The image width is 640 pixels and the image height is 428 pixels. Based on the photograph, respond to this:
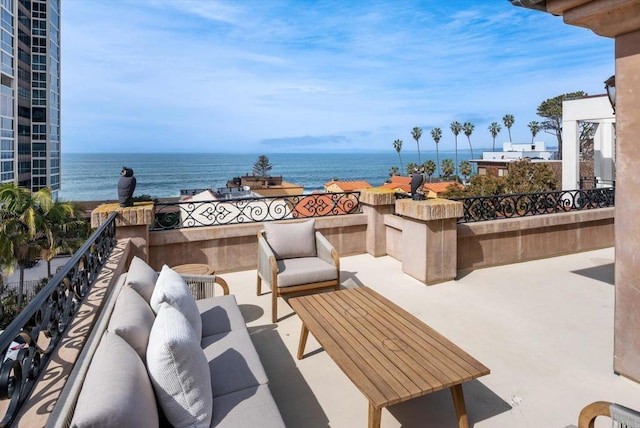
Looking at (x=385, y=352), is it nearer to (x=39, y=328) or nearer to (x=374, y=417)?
(x=374, y=417)

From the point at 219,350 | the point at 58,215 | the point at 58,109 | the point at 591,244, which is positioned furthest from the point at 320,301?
the point at 58,109

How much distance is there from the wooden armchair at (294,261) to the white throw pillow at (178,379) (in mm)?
2382

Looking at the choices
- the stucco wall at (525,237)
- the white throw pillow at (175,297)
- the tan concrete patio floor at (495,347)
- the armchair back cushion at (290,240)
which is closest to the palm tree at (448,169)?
the stucco wall at (525,237)

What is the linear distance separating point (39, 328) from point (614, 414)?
9.67ft

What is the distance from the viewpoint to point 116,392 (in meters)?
1.46

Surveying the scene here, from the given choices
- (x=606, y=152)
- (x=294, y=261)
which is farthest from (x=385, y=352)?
(x=606, y=152)

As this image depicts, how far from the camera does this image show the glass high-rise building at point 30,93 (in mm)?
42688

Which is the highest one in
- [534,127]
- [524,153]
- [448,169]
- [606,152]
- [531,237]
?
[534,127]

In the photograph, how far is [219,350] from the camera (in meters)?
2.73

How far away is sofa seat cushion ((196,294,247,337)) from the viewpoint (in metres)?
3.16

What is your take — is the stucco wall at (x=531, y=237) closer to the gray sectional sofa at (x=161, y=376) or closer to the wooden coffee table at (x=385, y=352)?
the wooden coffee table at (x=385, y=352)

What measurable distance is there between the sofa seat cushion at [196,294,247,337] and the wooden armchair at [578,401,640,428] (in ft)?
7.86

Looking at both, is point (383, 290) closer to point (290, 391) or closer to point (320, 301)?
point (320, 301)

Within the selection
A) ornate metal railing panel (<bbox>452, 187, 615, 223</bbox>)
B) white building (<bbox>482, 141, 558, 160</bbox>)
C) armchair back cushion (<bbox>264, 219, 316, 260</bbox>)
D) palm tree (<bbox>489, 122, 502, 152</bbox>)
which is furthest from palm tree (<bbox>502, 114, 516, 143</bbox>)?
armchair back cushion (<bbox>264, 219, 316, 260</bbox>)
